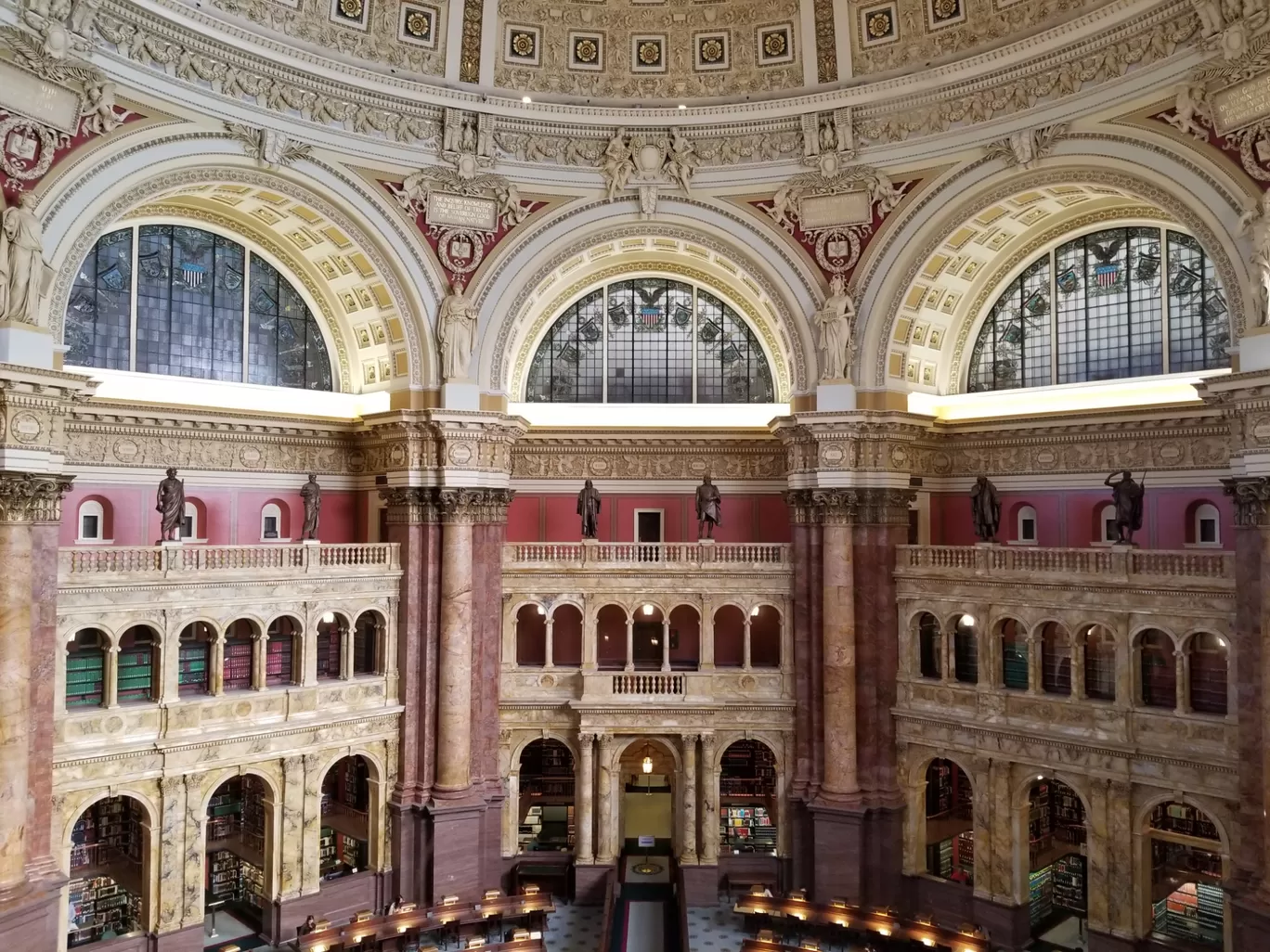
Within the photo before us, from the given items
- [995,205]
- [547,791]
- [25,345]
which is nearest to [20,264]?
[25,345]

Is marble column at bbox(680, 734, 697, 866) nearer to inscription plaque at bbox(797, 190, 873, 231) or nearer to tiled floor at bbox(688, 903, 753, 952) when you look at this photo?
tiled floor at bbox(688, 903, 753, 952)

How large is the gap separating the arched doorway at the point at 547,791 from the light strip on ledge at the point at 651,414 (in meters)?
10.4

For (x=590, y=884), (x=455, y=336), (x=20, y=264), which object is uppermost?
(x=20, y=264)

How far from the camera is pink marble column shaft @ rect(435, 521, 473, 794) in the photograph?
27734mm

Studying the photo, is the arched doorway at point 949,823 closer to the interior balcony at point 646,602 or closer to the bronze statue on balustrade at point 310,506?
the interior balcony at point 646,602

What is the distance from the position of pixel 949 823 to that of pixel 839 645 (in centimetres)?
677

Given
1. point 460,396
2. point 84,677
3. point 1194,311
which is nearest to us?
point 84,677

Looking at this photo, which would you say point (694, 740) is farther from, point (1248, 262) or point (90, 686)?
point (1248, 262)

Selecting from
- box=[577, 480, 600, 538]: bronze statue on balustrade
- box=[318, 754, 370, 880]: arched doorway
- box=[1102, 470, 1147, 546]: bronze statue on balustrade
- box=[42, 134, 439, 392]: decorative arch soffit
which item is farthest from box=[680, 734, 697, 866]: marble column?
box=[42, 134, 439, 392]: decorative arch soffit

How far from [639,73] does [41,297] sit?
17385 mm

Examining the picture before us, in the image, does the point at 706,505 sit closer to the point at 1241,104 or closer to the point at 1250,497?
the point at 1250,497

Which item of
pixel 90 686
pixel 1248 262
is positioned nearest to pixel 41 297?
pixel 90 686

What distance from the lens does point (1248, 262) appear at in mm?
21344

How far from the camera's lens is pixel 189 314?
28109 mm
